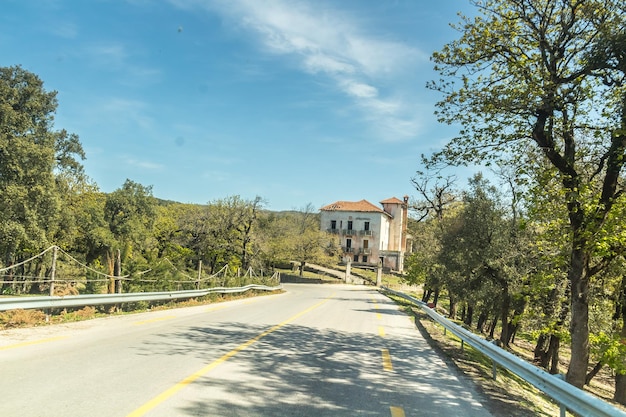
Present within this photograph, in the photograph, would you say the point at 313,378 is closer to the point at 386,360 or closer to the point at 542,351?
the point at 386,360

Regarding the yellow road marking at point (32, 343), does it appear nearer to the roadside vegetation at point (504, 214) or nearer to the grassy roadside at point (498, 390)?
the roadside vegetation at point (504, 214)

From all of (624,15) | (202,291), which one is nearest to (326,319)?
(202,291)

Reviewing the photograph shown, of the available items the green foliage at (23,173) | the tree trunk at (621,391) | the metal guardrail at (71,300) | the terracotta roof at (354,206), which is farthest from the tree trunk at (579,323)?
the terracotta roof at (354,206)

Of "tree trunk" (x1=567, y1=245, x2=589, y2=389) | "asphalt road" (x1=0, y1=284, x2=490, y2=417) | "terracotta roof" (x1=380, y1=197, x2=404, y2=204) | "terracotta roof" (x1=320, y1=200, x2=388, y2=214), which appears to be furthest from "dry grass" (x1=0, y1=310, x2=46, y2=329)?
"terracotta roof" (x1=380, y1=197, x2=404, y2=204)

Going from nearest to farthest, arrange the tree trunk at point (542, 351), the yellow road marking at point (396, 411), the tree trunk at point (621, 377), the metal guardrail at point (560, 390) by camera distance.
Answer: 1. the metal guardrail at point (560, 390)
2. the yellow road marking at point (396, 411)
3. the tree trunk at point (621, 377)
4. the tree trunk at point (542, 351)

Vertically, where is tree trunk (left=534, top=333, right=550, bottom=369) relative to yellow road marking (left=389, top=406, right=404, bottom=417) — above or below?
below

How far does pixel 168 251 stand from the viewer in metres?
54.0

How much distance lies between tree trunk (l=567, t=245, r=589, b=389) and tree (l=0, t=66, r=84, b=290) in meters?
34.6

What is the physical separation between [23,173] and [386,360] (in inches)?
1317

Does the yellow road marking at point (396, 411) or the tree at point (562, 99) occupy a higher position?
the tree at point (562, 99)

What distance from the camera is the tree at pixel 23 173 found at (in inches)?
1303

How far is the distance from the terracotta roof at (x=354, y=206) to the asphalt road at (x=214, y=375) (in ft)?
293

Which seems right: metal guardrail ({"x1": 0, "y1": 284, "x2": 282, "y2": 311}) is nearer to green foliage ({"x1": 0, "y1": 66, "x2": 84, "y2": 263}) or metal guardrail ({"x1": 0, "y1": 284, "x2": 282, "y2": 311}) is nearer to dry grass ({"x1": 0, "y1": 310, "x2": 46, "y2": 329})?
dry grass ({"x1": 0, "y1": 310, "x2": 46, "y2": 329})

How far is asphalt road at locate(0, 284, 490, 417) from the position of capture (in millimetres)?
5617
